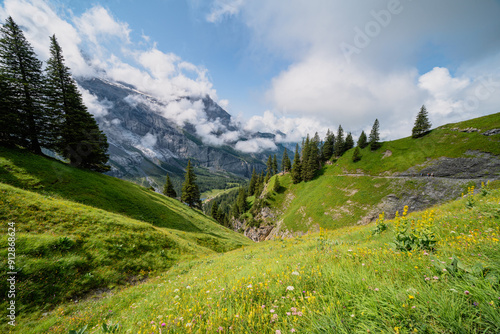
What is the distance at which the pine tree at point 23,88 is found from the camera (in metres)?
22.1

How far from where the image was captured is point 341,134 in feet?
234

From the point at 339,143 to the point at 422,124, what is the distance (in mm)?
25387

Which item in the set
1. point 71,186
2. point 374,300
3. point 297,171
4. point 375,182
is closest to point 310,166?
point 297,171

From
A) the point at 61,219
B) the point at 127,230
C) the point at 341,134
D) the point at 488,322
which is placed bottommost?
the point at 127,230

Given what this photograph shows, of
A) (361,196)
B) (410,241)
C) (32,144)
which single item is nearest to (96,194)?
(32,144)

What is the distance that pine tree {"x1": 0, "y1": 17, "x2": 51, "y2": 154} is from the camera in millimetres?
22062

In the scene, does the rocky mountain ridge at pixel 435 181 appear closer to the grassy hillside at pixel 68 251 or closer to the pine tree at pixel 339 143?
the pine tree at pixel 339 143

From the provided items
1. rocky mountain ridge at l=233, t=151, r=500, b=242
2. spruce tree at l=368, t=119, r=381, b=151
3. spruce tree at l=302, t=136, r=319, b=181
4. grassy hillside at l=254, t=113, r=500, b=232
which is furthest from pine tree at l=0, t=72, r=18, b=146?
spruce tree at l=368, t=119, r=381, b=151

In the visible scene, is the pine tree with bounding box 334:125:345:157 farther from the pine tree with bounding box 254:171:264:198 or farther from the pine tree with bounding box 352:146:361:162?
the pine tree with bounding box 254:171:264:198

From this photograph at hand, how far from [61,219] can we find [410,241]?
2035cm

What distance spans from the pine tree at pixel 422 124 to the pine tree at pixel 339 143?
22418 millimetres

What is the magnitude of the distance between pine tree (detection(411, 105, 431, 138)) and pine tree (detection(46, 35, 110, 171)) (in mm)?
89448

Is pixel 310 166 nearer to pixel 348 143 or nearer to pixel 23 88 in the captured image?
pixel 348 143

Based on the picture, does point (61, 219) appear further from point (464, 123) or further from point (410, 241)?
point (464, 123)
